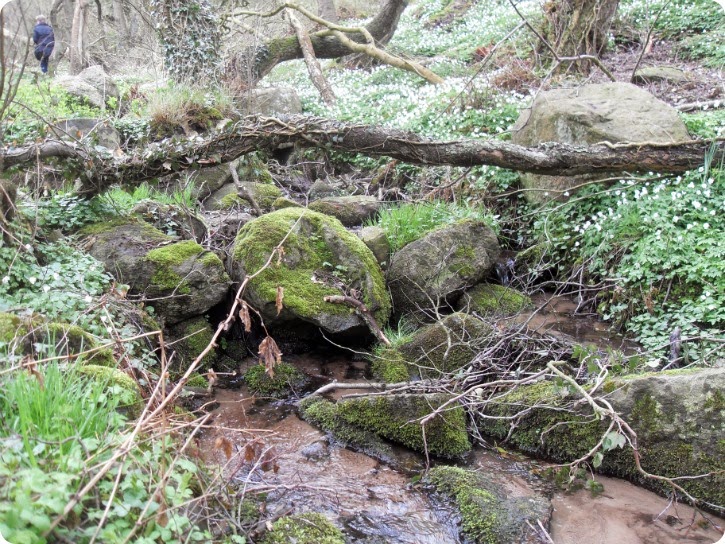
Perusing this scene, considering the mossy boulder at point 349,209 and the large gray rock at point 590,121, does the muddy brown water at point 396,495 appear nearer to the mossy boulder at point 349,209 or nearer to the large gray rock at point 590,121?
the mossy boulder at point 349,209

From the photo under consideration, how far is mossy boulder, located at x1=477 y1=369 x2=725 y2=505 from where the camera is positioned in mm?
3562

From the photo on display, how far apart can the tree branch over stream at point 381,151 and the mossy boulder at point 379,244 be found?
3.31 ft

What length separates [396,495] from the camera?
3.68 meters

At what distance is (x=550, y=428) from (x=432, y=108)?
691 cm

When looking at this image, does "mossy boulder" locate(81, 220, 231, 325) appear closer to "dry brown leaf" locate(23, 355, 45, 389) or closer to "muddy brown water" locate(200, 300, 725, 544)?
"muddy brown water" locate(200, 300, 725, 544)

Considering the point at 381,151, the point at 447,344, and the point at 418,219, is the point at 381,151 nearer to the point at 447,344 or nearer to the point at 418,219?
the point at 418,219

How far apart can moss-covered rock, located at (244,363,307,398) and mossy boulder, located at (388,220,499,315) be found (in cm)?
148

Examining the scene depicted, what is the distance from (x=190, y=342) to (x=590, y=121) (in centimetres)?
546

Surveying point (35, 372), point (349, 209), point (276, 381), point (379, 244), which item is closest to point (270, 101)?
point (349, 209)

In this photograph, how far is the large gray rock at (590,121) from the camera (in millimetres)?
6676

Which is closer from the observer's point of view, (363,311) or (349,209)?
(363,311)

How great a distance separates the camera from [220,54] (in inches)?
410

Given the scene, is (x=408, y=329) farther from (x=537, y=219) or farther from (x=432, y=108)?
(x=432, y=108)

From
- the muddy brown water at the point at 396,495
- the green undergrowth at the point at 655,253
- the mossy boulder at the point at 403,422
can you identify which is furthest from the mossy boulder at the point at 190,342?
the green undergrowth at the point at 655,253
